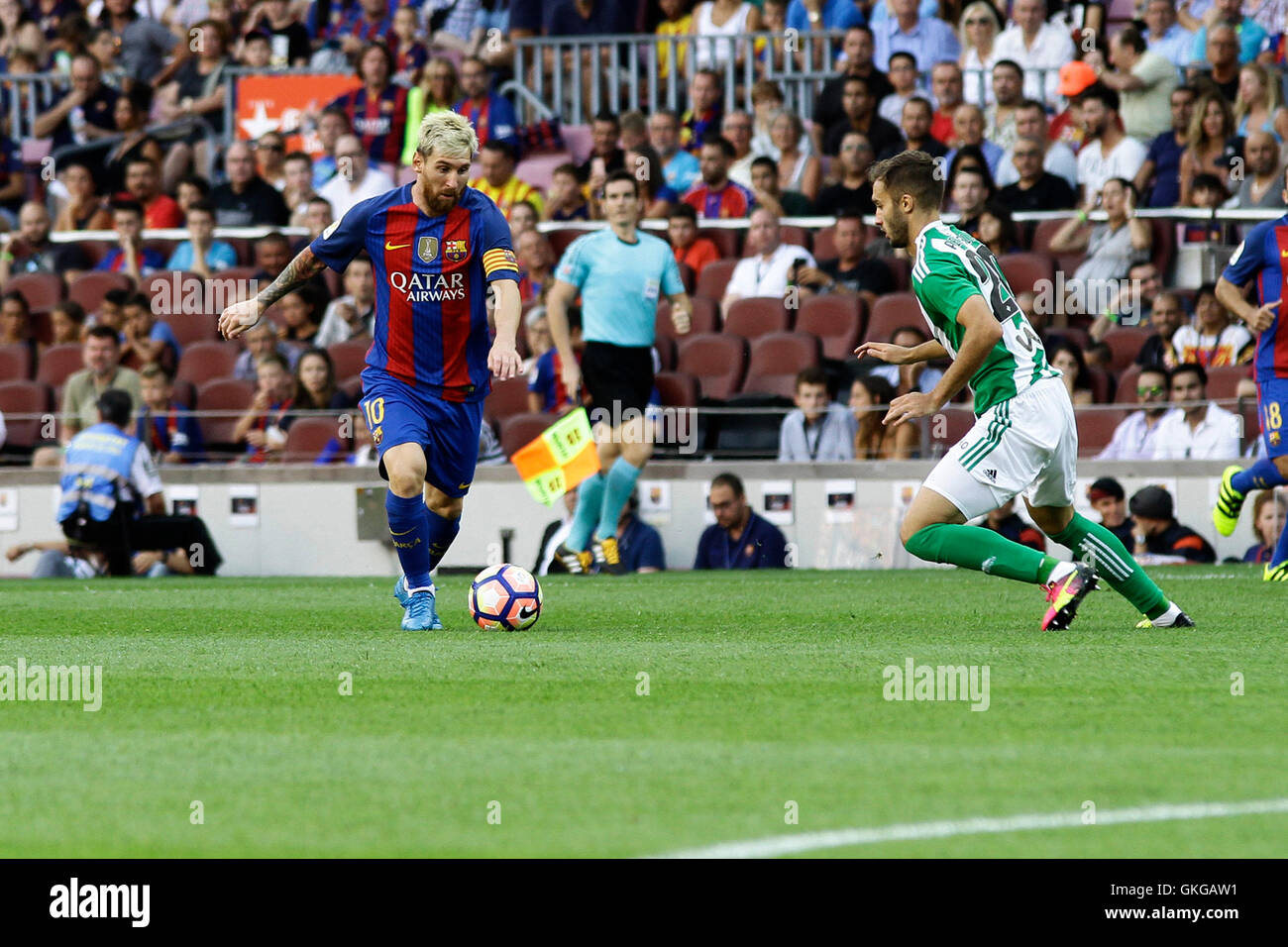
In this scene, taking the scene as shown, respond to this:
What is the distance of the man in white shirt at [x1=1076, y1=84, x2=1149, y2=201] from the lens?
16562 mm

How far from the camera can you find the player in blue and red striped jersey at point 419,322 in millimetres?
8812

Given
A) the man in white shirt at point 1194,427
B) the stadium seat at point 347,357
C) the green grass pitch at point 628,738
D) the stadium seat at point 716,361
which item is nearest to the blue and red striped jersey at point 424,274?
the green grass pitch at point 628,738

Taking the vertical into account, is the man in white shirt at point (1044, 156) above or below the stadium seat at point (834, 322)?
above

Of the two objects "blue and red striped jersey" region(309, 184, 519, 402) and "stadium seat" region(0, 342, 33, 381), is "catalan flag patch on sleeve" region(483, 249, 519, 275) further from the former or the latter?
"stadium seat" region(0, 342, 33, 381)

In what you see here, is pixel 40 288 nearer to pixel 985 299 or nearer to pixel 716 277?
pixel 716 277

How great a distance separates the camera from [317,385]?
16.5m

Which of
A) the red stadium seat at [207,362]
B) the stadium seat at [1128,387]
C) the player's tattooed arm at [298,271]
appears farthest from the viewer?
the red stadium seat at [207,362]

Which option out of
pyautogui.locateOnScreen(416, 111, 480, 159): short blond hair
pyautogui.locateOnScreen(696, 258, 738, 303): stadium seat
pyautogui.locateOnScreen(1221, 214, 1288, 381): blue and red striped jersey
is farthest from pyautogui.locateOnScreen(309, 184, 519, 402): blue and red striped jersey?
pyautogui.locateOnScreen(696, 258, 738, 303): stadium seat

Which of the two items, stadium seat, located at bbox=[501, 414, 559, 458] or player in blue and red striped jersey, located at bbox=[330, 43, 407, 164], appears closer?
stadium seat, located at bbox=[501, 414, 559, 458]

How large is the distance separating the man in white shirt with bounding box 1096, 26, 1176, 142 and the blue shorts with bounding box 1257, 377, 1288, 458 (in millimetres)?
6091

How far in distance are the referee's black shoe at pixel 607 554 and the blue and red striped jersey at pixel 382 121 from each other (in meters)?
6.80

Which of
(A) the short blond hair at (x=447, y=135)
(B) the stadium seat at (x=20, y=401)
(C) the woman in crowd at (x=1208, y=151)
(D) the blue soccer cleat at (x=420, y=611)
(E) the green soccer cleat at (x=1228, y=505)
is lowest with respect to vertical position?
(D) the blue soccer cleat at (x=420, y=611)

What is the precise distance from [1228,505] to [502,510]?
608 centimetres

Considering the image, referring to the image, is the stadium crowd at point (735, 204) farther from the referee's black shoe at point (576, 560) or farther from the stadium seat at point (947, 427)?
Answer: the referee's black shoe at point (576, 560)
